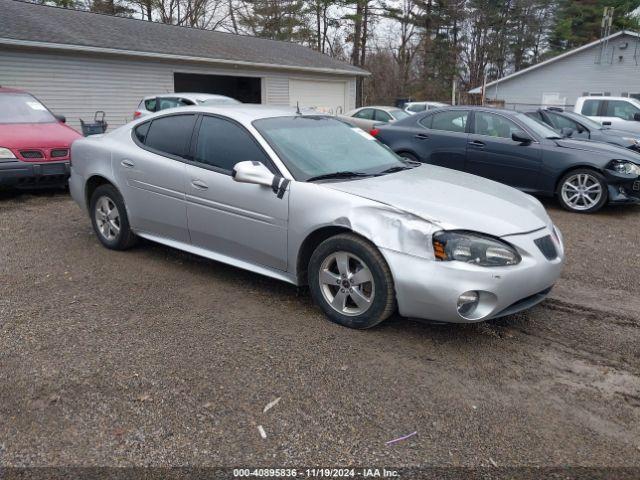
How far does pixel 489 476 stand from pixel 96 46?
1644 cm

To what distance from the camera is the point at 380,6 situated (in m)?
36.7

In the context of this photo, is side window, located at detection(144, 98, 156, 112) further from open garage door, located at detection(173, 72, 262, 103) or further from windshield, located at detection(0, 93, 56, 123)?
open garage door, located at detection(173, 72, 262, 103)

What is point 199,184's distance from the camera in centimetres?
447

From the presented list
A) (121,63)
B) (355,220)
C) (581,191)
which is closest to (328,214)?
(355,220)

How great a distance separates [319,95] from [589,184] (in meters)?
17.4

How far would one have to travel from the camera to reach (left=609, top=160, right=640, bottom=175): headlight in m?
7.48

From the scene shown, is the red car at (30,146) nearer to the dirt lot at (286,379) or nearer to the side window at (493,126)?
the dirt lot at (286,379)

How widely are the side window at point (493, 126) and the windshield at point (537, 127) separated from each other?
0.63ft

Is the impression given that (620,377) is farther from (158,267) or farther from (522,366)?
(158,267)

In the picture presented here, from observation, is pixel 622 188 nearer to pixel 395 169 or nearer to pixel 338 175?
pixel 395 169

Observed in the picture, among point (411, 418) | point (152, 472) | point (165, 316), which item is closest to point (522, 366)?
point (411, 418)

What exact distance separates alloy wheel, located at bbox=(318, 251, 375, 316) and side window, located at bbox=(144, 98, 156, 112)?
37.5 feet

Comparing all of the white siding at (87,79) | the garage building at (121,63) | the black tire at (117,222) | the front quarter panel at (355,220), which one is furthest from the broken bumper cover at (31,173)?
the white siding at (87,79)

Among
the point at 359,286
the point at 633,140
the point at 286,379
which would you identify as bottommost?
the point at 286,379
